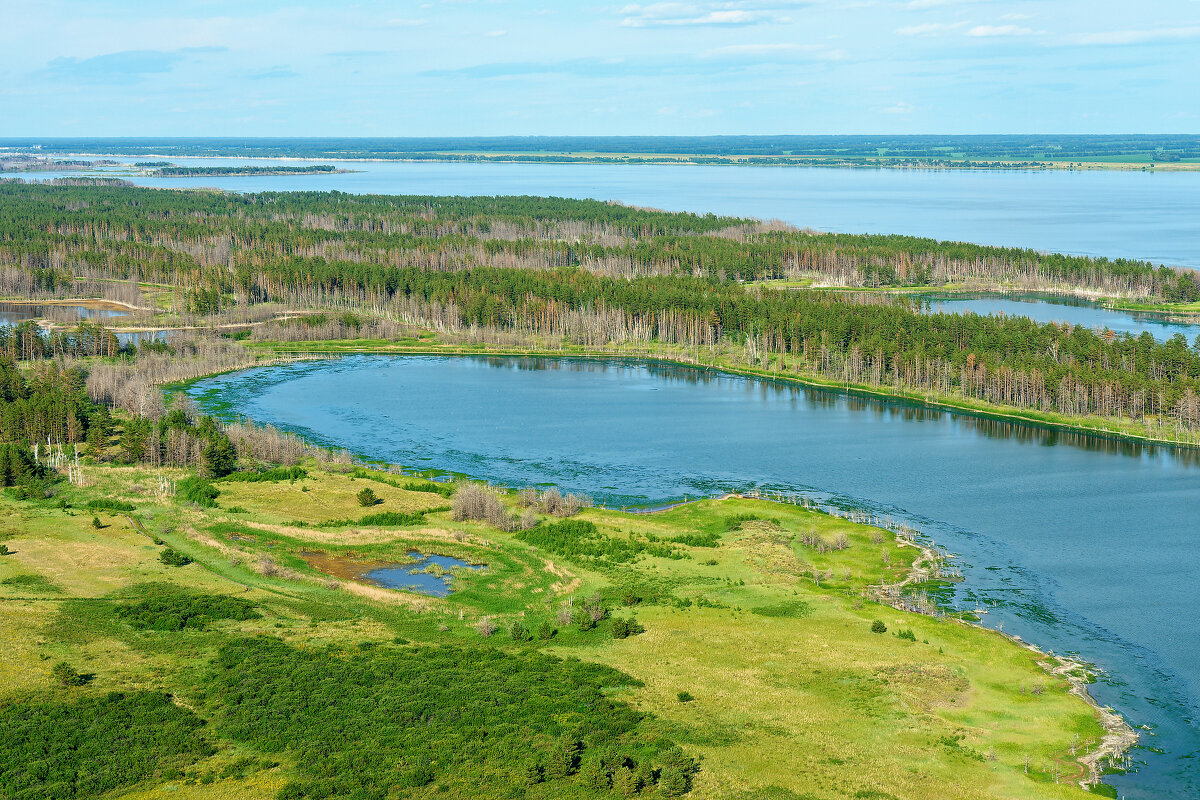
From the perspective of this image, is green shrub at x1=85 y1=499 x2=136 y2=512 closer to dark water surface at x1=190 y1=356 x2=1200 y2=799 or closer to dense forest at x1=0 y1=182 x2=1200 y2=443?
dense forest at x1=0 y1=182 x2=1200 y2=443

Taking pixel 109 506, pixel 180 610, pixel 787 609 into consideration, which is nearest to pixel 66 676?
pixel 180 610

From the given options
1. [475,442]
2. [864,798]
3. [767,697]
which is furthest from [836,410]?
[864,798]

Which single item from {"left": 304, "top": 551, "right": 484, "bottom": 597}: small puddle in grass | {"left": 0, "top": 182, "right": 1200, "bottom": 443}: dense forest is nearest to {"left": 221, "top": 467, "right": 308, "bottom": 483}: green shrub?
{"left": 0, "top": 182, "right": 1200, "bottom": 443}: dense forest

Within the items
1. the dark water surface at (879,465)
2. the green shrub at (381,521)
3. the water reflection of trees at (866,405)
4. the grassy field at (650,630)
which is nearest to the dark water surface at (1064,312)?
the water reflection of trees at (866,405)

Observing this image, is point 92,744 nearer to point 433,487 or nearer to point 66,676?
Result: point 66,676

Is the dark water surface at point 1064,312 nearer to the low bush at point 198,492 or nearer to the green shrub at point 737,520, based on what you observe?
the green shrub at point 737,520
